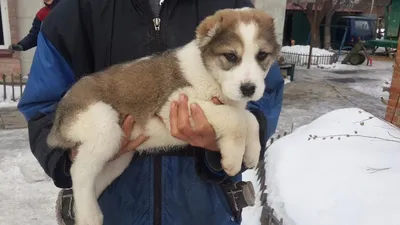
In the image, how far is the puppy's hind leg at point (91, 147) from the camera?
7.23 ft

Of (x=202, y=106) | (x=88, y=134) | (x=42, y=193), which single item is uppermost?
(x=202, y=106)

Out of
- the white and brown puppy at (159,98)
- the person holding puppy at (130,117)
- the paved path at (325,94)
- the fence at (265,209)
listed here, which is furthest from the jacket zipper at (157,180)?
the paved path at (325,94)

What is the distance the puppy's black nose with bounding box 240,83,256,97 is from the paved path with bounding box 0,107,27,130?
779 centimetres

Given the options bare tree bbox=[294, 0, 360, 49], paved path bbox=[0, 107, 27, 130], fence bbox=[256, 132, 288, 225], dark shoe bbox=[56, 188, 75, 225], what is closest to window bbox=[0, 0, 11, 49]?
paved path bbox=[0, 107, 27, 130]

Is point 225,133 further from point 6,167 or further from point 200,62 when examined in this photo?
point 6,167

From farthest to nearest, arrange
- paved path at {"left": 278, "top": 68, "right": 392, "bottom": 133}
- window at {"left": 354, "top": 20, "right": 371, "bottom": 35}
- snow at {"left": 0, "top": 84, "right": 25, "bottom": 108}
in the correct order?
window at {"left": 354, "top": 20, "right": 371, "bottom": 35} → paved path at {"left": 278, "top": 68, "right": 392, "bottom": 133} → snow at {"left": 0, "top": 84, "right": 25, "bottom": 108}

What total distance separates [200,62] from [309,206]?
3.08 meters

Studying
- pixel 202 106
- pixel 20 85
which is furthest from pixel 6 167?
pixel 202 106

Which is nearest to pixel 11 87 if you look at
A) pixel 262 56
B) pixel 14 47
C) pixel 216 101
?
pixel 14 47

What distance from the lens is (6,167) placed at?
6.95 meters

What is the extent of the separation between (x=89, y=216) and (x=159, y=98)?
725 millimetres

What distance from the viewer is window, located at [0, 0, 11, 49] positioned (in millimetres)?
11370

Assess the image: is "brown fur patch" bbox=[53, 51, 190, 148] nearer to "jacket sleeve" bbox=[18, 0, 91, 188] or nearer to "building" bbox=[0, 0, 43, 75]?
"jacket sleeve" bbox=[18, 0, 91, 188]

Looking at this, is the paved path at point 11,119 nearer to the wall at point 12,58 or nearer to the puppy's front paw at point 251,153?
the wall at point 12,58
